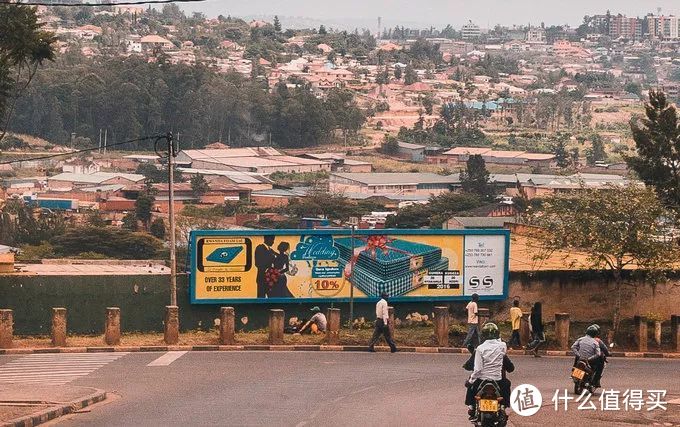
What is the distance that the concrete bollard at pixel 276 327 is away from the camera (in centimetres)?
2648

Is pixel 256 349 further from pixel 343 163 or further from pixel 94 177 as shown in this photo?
pixel 343 163

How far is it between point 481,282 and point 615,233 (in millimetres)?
2963

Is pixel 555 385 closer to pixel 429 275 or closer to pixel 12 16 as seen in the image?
pixel 429 275

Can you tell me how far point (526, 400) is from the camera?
19859 mm

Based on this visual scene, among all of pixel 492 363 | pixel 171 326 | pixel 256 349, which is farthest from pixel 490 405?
pixel 171 326

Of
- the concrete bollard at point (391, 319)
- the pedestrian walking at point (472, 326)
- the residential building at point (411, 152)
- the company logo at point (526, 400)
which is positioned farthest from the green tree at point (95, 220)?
the company logo at point (526, 400)

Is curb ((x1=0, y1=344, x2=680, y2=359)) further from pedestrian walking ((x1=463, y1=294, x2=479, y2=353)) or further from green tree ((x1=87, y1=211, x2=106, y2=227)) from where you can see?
green tree ((x1=87, y1=211, x2=106, y2=227))

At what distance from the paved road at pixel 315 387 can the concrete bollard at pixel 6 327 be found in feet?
2.26

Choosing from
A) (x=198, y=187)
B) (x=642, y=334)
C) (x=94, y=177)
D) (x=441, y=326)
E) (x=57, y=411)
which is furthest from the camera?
(x=94, y=177)

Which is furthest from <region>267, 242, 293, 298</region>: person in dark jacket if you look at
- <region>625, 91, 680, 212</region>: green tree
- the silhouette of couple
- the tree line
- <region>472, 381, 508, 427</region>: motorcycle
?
the tree line

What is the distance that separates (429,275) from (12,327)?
8569 millimetres

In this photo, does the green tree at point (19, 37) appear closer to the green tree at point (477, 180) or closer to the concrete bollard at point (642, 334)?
the concrete bollard at point (642, 334)

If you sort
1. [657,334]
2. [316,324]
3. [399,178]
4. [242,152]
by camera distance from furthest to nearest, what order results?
[242,152], [399,178], [657,334], [316,324]

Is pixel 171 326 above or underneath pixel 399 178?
above
